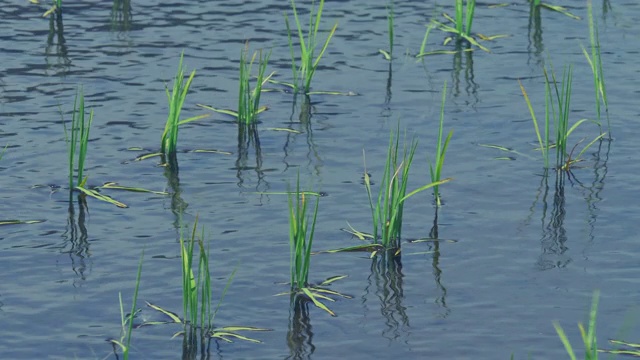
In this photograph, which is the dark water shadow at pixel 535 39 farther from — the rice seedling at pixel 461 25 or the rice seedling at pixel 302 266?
the rice seedling at pixel 302 266

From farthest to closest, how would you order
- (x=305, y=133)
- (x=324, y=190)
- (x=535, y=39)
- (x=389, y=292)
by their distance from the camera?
(x=535, y=39) → (x=305, y=133) → (x=324, y=190) → (x=389, y=292)

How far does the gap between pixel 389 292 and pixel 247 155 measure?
284 cm

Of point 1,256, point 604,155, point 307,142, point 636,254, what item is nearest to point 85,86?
point 307,142

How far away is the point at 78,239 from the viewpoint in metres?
8.82

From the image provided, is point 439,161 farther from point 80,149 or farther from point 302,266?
point 80,149

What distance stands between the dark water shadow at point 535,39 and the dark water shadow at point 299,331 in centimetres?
587

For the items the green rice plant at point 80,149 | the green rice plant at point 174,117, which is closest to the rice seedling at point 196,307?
the green rice plant at point 80,149

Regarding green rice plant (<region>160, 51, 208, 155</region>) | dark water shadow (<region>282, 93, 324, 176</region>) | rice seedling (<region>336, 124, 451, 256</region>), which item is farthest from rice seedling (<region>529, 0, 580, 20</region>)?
rice seedling (<region>336, 124, 451, 256</region>)

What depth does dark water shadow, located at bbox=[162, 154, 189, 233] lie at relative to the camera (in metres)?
9.22

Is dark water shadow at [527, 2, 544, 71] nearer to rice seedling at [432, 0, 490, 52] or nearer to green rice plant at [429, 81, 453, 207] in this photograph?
rice seedling at [432, 0, 490, 52]

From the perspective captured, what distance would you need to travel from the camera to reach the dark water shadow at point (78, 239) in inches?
331

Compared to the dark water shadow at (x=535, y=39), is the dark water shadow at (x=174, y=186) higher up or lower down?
lower down

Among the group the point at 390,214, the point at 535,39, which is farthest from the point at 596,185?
the point at 535,39

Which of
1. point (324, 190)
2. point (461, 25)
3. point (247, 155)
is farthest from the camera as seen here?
point (461, 25)
